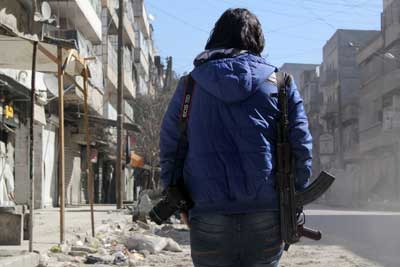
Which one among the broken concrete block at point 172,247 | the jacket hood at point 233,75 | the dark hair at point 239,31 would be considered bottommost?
the broken concrete block at point 172,247

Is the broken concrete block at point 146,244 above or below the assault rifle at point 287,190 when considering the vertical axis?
below

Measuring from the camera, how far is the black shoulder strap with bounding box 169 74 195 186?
115 inches

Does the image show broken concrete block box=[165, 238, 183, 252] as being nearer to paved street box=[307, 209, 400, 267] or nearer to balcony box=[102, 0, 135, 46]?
paved street box=[307, 209, 400, 267]

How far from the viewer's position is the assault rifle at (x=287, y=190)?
2.81 metres

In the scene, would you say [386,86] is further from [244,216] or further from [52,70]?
[244,216]

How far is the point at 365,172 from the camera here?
55.8m

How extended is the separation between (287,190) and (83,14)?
28411mm

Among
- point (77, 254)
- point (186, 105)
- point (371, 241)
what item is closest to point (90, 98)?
point (371, 241)

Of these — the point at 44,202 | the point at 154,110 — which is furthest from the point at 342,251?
the point at 154,110

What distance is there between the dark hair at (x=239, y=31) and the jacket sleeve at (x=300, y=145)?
35cm

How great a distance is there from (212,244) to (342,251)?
8.69 meters

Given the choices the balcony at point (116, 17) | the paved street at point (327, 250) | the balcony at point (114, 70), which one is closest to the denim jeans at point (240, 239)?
the paved street at point (327, 250)

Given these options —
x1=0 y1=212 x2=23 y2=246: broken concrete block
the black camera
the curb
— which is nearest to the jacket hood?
the black camera

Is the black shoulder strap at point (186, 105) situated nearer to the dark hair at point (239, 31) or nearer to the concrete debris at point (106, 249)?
the dark hair at point (239, 31)
